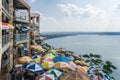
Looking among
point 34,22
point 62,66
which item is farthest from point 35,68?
point 34,22

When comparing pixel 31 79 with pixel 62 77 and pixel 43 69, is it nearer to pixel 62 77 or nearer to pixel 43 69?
pixel 43 69

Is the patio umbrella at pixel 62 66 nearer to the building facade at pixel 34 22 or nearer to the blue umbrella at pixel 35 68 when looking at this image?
the blue umbrella at pixel 35 68

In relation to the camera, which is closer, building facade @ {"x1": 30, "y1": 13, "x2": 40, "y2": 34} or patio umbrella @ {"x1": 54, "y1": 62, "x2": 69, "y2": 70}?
patio umbrella @ {"x1": 54, "y1": 62, "x2": 69, "y2": 70}

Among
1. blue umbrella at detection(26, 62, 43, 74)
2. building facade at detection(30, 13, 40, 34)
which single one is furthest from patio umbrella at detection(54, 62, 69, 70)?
building facade at detection(30, 13, 40, 34)

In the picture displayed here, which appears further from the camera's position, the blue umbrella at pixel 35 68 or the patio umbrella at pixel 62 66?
the patio umbrella at pixel 62 66

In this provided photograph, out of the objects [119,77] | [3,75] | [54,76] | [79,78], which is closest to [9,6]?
[3,75]

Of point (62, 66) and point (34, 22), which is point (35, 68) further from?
point (34, 22)

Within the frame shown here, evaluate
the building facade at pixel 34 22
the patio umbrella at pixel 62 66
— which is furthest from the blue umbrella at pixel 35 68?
the building facade at pixel 34 22

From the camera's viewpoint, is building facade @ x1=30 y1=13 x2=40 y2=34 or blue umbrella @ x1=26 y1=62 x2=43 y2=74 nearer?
blue umbrella @ x1=26 y1=62 x2=43 y2=74

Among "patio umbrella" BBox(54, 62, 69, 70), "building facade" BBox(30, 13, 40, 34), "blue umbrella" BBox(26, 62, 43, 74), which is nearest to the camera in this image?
"blue umbrella" BBox(26, 62, 43, 74)

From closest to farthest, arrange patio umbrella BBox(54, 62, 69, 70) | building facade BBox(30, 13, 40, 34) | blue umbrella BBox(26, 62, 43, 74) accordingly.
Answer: blue umbrella BBox(26, 62, 43, 74)
patio umbrella BBox(54, 62, 69, 70)
building facade BBox(30, 13, 40, 34)

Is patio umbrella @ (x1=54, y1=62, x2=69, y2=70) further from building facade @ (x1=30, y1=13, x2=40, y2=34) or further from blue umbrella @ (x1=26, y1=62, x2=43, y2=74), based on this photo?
building facade @ (x1=30, y1=13, x2=40, y2=34)

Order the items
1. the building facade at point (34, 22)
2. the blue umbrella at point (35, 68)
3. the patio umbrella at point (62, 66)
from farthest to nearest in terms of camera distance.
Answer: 1. the building facade at point (34, 22)
2. the patio umbrella at point (62, 66)
3. the blue umbrella at point (35, 68)
